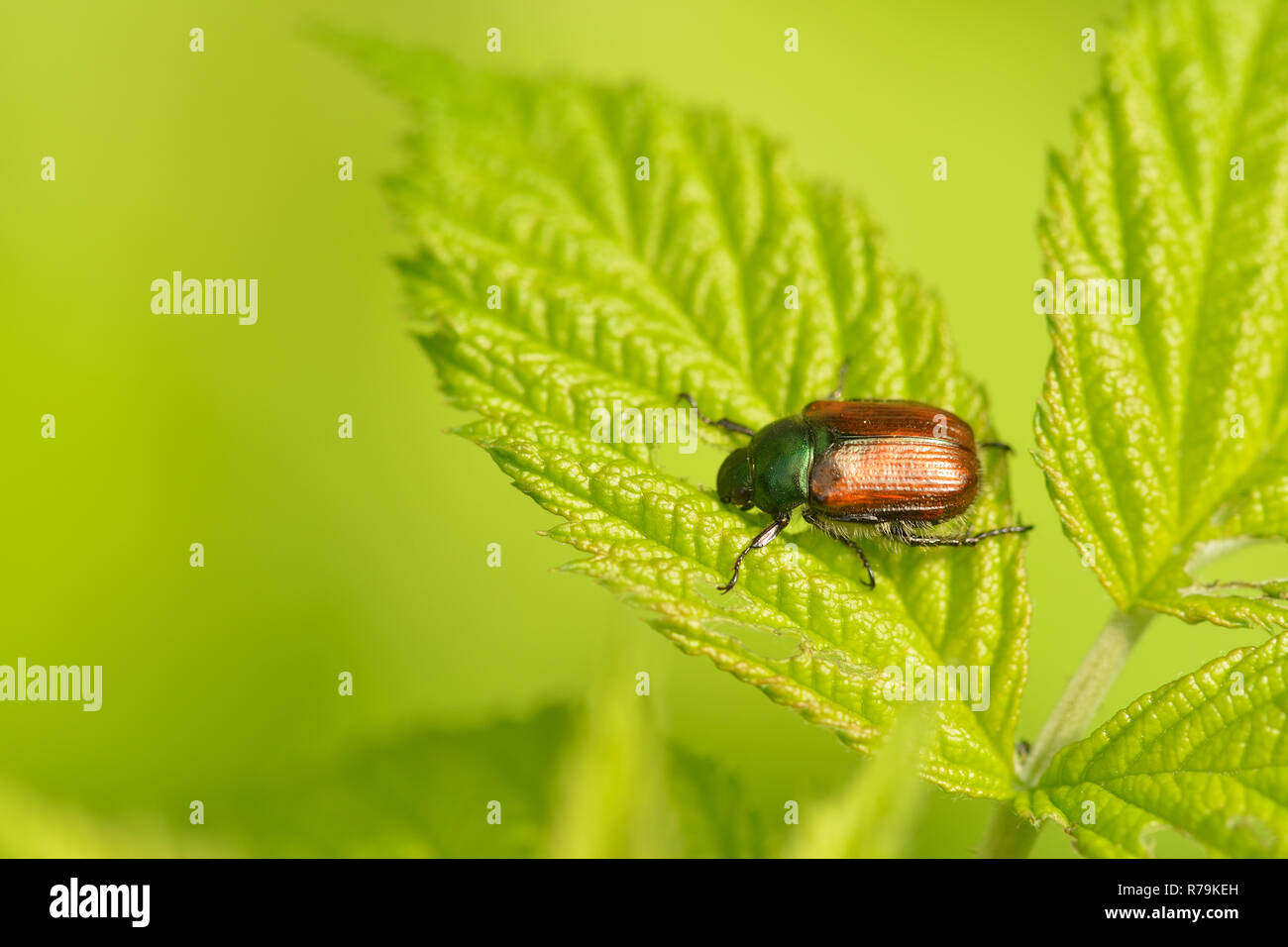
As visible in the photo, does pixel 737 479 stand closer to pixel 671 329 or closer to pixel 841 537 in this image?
pixel 841 537

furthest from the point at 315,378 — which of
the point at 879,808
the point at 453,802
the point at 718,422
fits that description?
the point at 879,808

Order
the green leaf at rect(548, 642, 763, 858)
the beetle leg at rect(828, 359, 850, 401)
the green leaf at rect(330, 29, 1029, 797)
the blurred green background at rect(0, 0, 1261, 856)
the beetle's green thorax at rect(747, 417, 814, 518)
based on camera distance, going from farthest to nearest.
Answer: the blurred green background at rect(0, 0, 1261, 856), the beetle's green thorax at rect(747, 417, 814, 518), the beetle leg at rect(828, 359, 850, 401), the green leaf at rect(330, 29, 1029, 797), the green leaf at rect(548, 642, 763, 858)

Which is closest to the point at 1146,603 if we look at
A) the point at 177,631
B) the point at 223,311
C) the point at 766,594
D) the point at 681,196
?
the point at 766,594

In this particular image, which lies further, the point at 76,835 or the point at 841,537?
the point at 841,537

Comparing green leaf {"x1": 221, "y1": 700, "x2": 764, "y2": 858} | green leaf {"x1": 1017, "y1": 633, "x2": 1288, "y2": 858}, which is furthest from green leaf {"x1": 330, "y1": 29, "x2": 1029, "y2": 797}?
green leaf {"x1": 221, "y1": 700, "x2": 764, "y2": 858}

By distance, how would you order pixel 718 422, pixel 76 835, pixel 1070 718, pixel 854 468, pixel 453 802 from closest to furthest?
pixel 76 835 → pixel 1070 718 → pixel 453 802 → pixel 718 422 → pixel 854 468

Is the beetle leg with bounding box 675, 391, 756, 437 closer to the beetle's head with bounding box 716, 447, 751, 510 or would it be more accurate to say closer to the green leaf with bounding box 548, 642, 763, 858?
the beetle's head with bounding box 716, 447, 751, 510

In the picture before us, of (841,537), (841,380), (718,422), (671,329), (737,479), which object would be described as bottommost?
(841,537)
